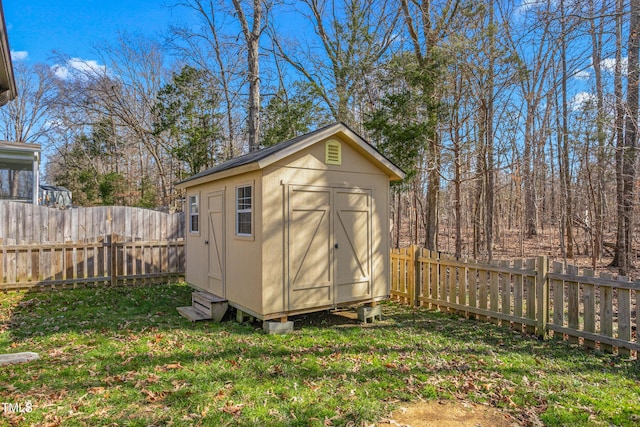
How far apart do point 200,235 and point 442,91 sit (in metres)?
7.02

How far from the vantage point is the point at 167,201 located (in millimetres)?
21750

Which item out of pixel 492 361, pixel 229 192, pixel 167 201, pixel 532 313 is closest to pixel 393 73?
pixel 229 192

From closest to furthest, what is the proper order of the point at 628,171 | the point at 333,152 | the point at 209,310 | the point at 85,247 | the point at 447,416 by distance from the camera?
the point at 447,416
the point at 333,152
the point at 209,310
the point at 85,247
the point at 628,171

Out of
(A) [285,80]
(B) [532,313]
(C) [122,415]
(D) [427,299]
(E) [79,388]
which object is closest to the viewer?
(C) [122,415]

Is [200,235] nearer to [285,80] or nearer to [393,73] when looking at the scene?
[393,73]

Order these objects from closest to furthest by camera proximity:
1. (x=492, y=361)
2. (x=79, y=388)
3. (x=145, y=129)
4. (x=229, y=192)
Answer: (x=79, y=388), (x=492, y=361), (x=229, y=192), (x=145, y=129)

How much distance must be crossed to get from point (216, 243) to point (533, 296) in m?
5.48

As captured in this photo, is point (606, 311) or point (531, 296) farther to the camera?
point (531, 296)

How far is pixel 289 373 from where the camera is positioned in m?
4.18

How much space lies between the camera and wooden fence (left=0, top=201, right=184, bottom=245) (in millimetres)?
10133

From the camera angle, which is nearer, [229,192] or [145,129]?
[229,192]

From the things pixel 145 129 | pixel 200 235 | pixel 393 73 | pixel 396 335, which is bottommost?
pixel 396 335

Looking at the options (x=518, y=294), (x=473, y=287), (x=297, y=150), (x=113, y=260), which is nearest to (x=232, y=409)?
(x=297, y=150)

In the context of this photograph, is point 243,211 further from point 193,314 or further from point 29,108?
point 29,108
